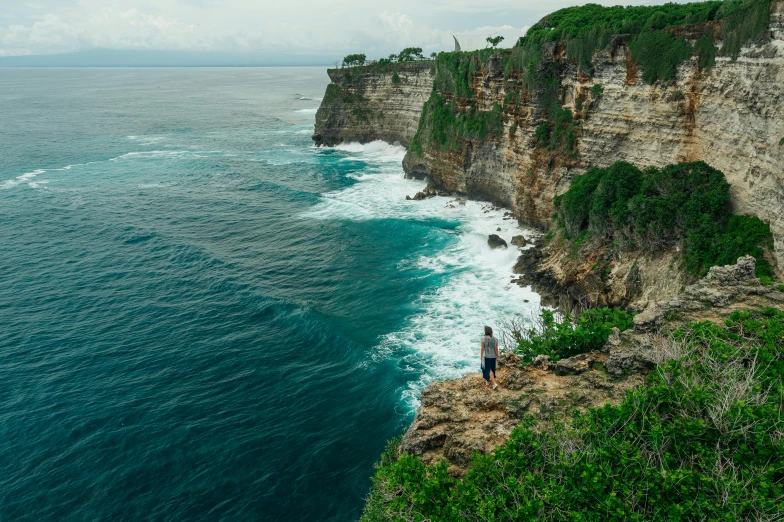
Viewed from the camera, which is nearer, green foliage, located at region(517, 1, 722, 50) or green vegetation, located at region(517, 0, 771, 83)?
green vegetation, located at region(517, 0, 771, 83)

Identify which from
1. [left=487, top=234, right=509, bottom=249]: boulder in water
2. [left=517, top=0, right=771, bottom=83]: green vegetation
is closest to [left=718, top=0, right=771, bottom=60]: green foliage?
[left=517, top=0, right=771, bottom=83]: green vegetation

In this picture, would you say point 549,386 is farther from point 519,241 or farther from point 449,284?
point 519,241

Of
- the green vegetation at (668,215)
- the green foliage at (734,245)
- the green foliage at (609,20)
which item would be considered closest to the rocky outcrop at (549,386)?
the green foliage at (734,245)

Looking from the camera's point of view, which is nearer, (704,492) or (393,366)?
(704,492)

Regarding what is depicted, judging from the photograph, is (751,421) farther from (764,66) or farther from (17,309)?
(17,309)

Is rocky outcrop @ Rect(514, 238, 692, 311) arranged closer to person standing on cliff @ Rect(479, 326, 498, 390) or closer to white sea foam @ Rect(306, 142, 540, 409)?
white sea foam @ Rect(306, 142, 540, 409)

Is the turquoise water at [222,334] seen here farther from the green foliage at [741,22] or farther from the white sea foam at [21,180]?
the green foliage at [741,22]

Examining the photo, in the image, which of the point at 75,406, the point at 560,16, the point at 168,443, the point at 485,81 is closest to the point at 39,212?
the point at 75,406
